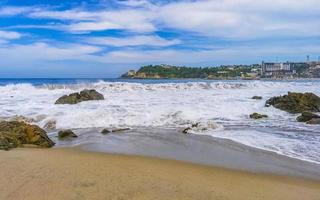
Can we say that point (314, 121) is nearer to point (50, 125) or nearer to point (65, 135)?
point (65, 135)

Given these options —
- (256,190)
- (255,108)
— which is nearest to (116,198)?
(256,190)

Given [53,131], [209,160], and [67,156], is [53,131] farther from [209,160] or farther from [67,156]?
[209,160]

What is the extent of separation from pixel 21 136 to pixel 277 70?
105m

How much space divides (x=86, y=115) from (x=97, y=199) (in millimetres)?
8193

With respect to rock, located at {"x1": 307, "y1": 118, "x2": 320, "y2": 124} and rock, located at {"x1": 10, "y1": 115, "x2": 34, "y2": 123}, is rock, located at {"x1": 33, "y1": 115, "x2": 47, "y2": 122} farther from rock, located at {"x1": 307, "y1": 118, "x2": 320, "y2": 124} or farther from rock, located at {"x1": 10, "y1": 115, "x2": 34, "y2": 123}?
rock, located at {"x1": 307, "y1": 118, "x2": 320, "y2": 124}

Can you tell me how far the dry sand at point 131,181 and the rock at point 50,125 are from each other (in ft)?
15.1

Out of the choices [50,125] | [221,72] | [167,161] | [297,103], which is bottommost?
[221,72]

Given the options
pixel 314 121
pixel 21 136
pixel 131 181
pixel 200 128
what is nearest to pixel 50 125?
pixel 21 136

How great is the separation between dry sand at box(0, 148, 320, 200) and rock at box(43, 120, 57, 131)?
4.60 meters

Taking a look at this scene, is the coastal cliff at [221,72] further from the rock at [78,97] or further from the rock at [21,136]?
the rock at [21,136]

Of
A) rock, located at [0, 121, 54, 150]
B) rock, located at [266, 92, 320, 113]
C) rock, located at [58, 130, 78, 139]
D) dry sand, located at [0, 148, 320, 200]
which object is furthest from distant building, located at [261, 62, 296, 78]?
dry sand, located at [0, 148, 320, 200]

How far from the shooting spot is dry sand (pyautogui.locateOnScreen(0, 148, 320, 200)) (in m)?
4.39

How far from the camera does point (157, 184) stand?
15.8 ft

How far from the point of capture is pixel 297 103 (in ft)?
48.2
